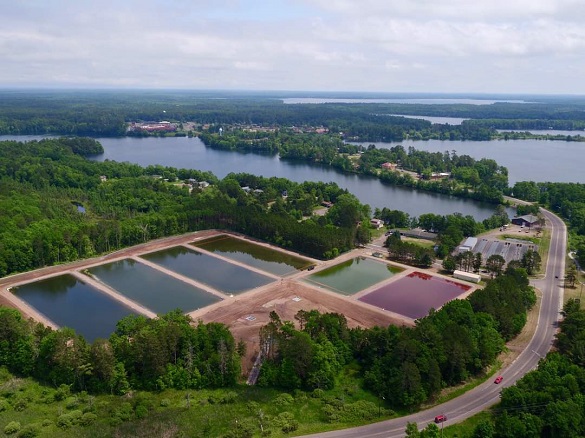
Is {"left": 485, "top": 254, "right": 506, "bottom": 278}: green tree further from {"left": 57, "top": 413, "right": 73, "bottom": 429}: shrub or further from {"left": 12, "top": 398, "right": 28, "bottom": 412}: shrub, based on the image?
{"left": 12, "top": 398, "right": 28, "bottom": 412}: shrub

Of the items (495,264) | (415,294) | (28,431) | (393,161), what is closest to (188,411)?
(28,431)

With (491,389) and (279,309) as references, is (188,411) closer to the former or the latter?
(279,309)

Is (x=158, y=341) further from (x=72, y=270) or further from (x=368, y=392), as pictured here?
(x=72, y=270)

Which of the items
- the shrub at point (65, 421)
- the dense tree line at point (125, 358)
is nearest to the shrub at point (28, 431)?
the shrub at point (65, 421)

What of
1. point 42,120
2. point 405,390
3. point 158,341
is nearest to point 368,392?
point 405,390

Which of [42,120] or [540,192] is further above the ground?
[42,120]

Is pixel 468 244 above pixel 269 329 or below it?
below

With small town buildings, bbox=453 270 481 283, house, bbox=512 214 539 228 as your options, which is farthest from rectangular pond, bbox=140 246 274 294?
A: house, bbox=512 214 539 228

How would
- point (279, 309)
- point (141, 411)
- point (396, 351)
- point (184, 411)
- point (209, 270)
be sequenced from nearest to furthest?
point (141, 411) → point (184, 411) → point (396, 351) → point (279, 309) → point (209, 270)
